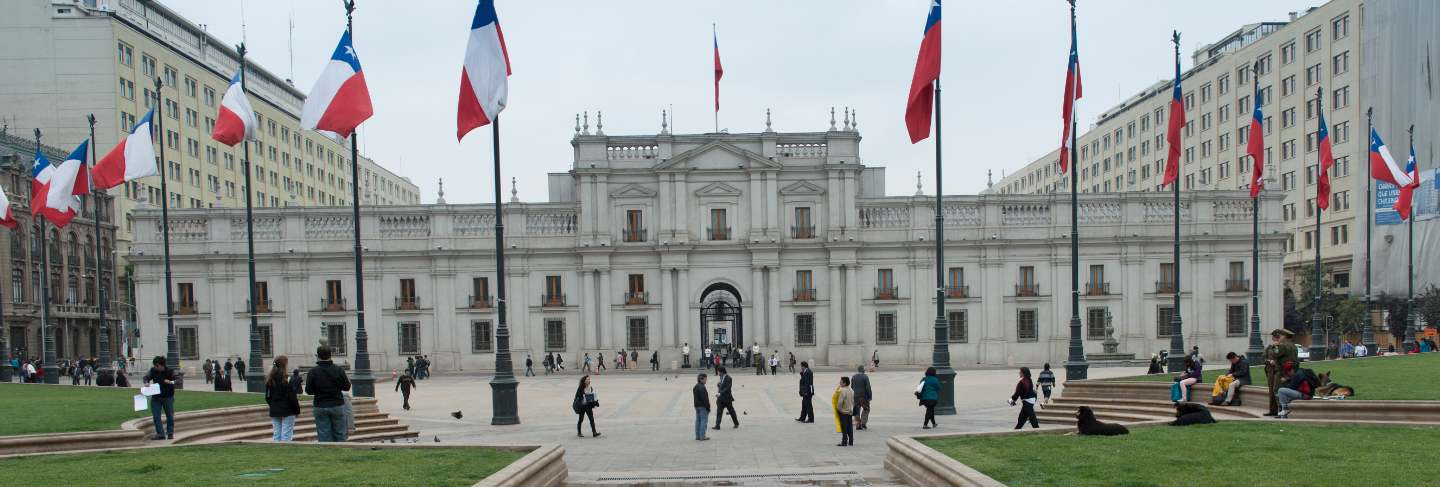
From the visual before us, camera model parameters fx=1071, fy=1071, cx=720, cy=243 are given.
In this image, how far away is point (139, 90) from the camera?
232ft

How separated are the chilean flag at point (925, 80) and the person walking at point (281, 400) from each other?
13.8m

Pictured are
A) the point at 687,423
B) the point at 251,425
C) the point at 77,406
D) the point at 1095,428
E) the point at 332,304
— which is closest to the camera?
the point at 1095,428

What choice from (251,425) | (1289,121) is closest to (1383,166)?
(251,425)

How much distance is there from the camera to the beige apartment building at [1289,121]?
217 feet

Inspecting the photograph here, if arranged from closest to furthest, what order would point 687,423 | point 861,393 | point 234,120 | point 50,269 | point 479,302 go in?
point 861,393 < point 687,423 < point 234,120 < point 479,302 < point 50,269

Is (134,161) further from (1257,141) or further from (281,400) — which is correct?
(1257,141)

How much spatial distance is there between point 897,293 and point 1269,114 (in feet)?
118

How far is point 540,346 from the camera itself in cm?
5628

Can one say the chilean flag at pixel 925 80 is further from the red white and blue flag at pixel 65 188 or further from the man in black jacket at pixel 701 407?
the red white and blue flag at pixel 65 188

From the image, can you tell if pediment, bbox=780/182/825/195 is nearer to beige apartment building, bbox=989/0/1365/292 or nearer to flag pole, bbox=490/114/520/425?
beige apartment building, bbox=989/0/1365/292

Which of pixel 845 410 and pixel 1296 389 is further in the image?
pixel 845 410

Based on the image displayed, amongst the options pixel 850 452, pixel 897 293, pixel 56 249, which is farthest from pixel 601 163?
pixel 850 452

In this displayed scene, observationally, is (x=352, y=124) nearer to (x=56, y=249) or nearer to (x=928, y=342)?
(x=928, y=342)

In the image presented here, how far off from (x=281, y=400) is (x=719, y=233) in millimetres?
41234
